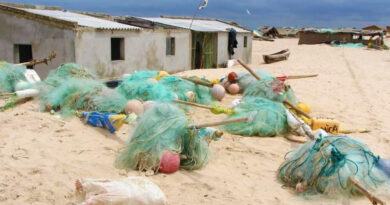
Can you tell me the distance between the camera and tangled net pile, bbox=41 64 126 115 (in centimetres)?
658

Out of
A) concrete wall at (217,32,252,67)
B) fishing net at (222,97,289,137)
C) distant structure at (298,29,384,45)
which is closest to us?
fishing net at (222,97,289,137)

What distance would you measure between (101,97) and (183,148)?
101 inches

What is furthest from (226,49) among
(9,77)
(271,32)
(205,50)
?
(271,32)

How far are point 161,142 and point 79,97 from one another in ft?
9.44

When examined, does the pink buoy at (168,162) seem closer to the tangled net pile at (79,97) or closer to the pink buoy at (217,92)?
the tangled net pile at (79,97)

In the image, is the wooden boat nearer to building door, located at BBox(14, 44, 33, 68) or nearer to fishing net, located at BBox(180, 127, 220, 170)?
building door, located at BBox(14, 44, 33, 68)

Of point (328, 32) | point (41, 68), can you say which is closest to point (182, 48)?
point (41, 68)

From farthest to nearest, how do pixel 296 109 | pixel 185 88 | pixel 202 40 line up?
pixel 202 40, pixel 185 88, pixel 296 109

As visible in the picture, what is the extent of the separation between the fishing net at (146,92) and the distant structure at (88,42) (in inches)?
147

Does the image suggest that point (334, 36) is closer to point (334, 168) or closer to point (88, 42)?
point (88, 42)

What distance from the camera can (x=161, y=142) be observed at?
4488mm

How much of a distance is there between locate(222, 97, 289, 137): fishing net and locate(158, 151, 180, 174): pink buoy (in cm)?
215

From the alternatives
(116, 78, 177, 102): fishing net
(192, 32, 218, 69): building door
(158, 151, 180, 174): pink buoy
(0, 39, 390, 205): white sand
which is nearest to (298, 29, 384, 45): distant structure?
(192, 32, 218, 69): building door

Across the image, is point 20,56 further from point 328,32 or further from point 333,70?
point 328,32
